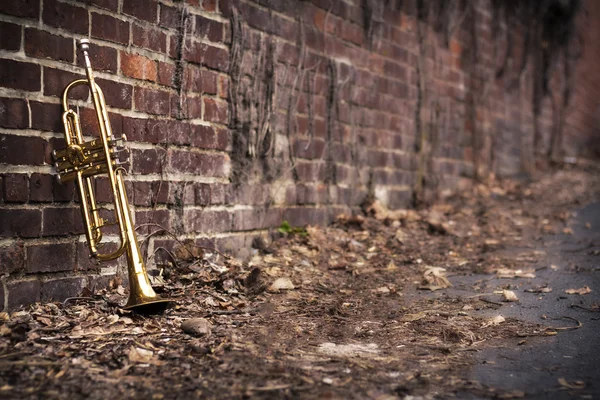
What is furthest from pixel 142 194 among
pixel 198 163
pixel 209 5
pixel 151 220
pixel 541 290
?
pixel 541 290

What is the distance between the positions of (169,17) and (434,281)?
2.05 m

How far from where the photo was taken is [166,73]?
3.07m

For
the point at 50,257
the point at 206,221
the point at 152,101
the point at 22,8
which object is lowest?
the point at 50,257

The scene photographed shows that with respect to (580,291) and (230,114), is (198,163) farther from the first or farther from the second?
(580,291)

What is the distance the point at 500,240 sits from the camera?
4660mm

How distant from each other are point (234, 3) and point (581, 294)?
8.11ft

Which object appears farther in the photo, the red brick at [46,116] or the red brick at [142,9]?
the red brick at [142,9]

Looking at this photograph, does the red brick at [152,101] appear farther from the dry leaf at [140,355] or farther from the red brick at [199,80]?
the dry leaf at [140,355]

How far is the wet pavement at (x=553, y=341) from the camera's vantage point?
205 centimetres

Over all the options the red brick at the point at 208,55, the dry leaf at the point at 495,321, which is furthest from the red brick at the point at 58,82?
the dry leaf at the point at 495,321

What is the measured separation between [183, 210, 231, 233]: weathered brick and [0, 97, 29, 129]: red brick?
99 cm

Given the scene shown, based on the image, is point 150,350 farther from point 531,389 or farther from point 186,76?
point 186,76

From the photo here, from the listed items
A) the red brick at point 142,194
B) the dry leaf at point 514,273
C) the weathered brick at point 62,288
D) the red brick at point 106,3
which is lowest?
the dry leaf at point 514,273

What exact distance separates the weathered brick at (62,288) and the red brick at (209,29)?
1.42 metres
